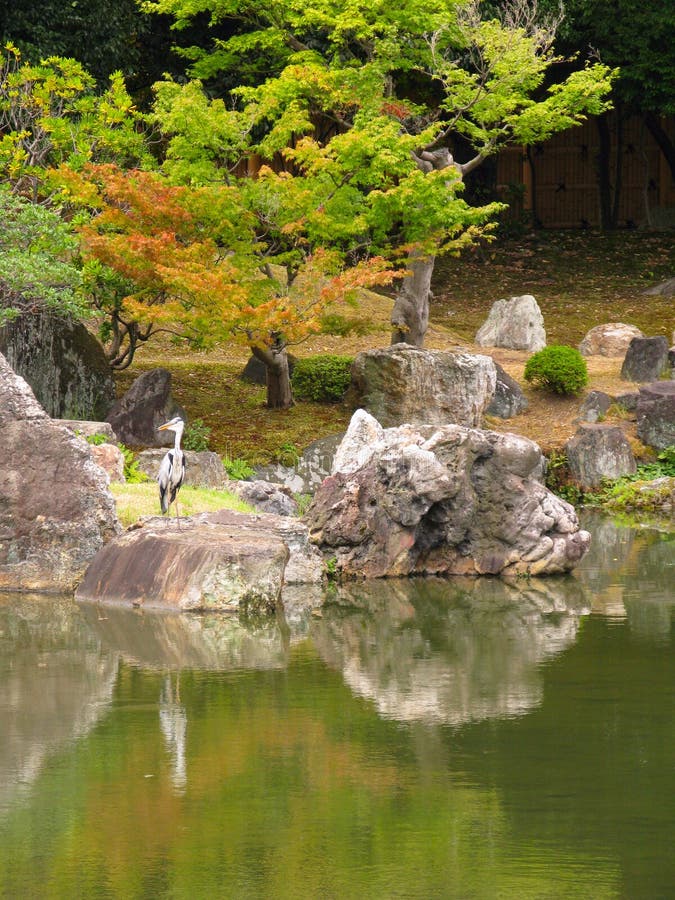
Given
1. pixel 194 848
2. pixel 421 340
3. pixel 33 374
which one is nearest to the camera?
pixel 194 848

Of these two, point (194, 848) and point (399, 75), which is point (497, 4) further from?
point (194, 848)

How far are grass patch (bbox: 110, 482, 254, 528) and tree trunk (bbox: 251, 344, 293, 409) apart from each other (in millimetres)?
5473

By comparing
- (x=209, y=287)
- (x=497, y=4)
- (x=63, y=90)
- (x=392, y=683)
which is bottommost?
(x=392, y=683)

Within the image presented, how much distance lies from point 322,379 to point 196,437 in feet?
11.3

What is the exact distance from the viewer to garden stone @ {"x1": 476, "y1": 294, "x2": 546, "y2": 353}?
27.5m

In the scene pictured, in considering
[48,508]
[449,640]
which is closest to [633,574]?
[449,640]

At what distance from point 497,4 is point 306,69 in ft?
32.8

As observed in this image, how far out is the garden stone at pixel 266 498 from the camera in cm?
1739

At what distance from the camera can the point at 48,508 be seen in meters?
14.4

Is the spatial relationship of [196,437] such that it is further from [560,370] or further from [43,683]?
[43,683]

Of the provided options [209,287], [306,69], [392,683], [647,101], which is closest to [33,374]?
[209,287]

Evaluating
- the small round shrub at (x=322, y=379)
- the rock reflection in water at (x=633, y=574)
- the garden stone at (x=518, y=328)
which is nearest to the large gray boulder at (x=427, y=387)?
the small round shrub at (x=322, y=379)

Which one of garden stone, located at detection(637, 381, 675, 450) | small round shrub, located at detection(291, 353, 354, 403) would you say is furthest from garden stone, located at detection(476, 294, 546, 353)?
garden stone, located at detection(637, 381, 675, 450)

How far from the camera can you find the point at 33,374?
20844mm
